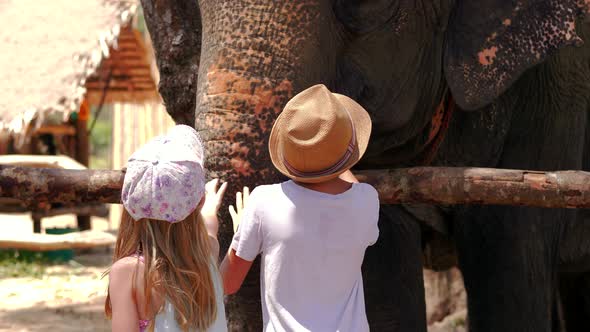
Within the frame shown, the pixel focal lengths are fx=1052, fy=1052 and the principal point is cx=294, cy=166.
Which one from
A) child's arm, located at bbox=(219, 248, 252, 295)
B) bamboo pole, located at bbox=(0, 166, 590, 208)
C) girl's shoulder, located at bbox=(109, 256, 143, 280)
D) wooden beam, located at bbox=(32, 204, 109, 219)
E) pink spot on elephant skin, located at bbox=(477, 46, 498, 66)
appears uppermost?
pink spot on elephant skin, located at bbox=(477, 46, 498, 66)

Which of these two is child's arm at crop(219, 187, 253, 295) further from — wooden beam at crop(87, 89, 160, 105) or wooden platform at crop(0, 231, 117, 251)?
wooden beam at crop(87, 89, 160, 105)

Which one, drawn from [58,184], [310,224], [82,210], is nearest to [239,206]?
[310,224]

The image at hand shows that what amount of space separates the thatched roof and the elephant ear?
20.8 ft

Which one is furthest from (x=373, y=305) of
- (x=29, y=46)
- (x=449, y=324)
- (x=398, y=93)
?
(x=29, y=46)

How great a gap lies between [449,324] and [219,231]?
3.96 m

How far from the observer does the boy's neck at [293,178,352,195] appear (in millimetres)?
2605

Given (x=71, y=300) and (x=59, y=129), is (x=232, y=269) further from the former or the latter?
(x=59, y=129)

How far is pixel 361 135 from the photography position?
266 centimetres

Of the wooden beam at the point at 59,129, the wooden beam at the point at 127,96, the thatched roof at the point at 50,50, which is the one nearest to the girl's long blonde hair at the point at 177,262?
the thatched roof at the point at 50,50

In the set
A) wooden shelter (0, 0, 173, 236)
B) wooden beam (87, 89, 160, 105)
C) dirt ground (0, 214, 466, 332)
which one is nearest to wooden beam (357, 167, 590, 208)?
dirt ground (0, 214, 466, 332)

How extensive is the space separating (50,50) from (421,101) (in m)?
7.11

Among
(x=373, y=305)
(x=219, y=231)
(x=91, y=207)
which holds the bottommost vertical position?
(x=91, y=207)

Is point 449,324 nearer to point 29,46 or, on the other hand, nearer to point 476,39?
point 476,39

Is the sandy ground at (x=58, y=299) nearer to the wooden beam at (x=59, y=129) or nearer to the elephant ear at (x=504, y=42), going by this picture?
the wooden beam at (x=59, y=129)
